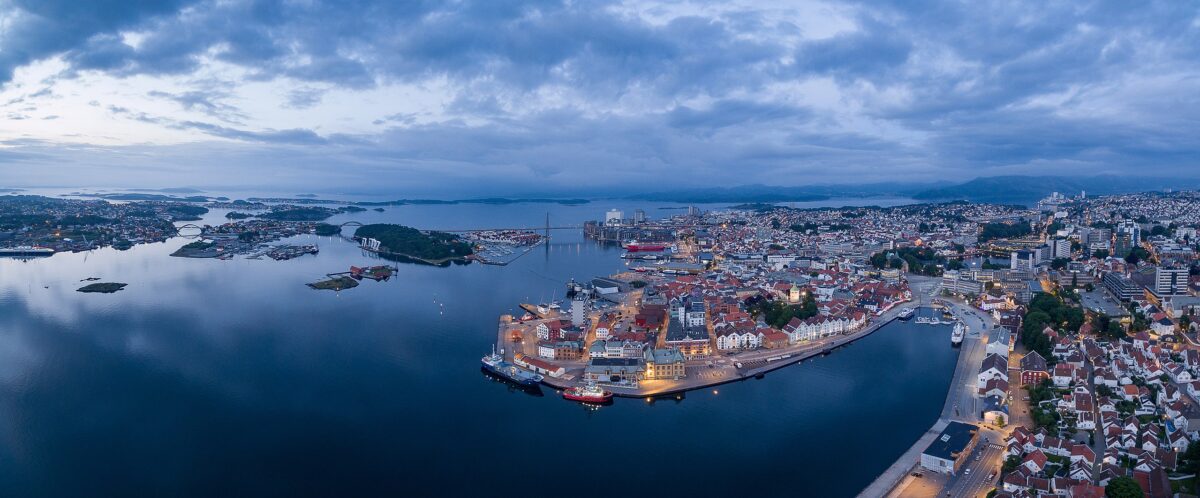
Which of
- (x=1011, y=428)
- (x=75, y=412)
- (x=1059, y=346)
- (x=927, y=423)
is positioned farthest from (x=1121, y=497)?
(x=75, y=412)

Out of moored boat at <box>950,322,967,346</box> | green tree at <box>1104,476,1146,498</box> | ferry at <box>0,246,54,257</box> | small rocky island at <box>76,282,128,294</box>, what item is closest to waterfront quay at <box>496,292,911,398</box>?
moored boat at <box>950,322,967,346</box>

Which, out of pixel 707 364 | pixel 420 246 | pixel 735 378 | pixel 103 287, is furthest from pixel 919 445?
pixel 420 246

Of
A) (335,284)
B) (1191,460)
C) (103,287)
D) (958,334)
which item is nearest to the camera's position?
(1191,460)

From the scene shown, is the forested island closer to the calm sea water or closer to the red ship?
the red ship

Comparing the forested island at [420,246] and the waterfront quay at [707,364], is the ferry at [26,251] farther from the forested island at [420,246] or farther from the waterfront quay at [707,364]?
the waterfront quay at [707,364]

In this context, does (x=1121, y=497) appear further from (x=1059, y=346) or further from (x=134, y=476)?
(x=134, y=476)

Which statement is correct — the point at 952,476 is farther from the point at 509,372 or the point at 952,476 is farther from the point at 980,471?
the point at 509,372
